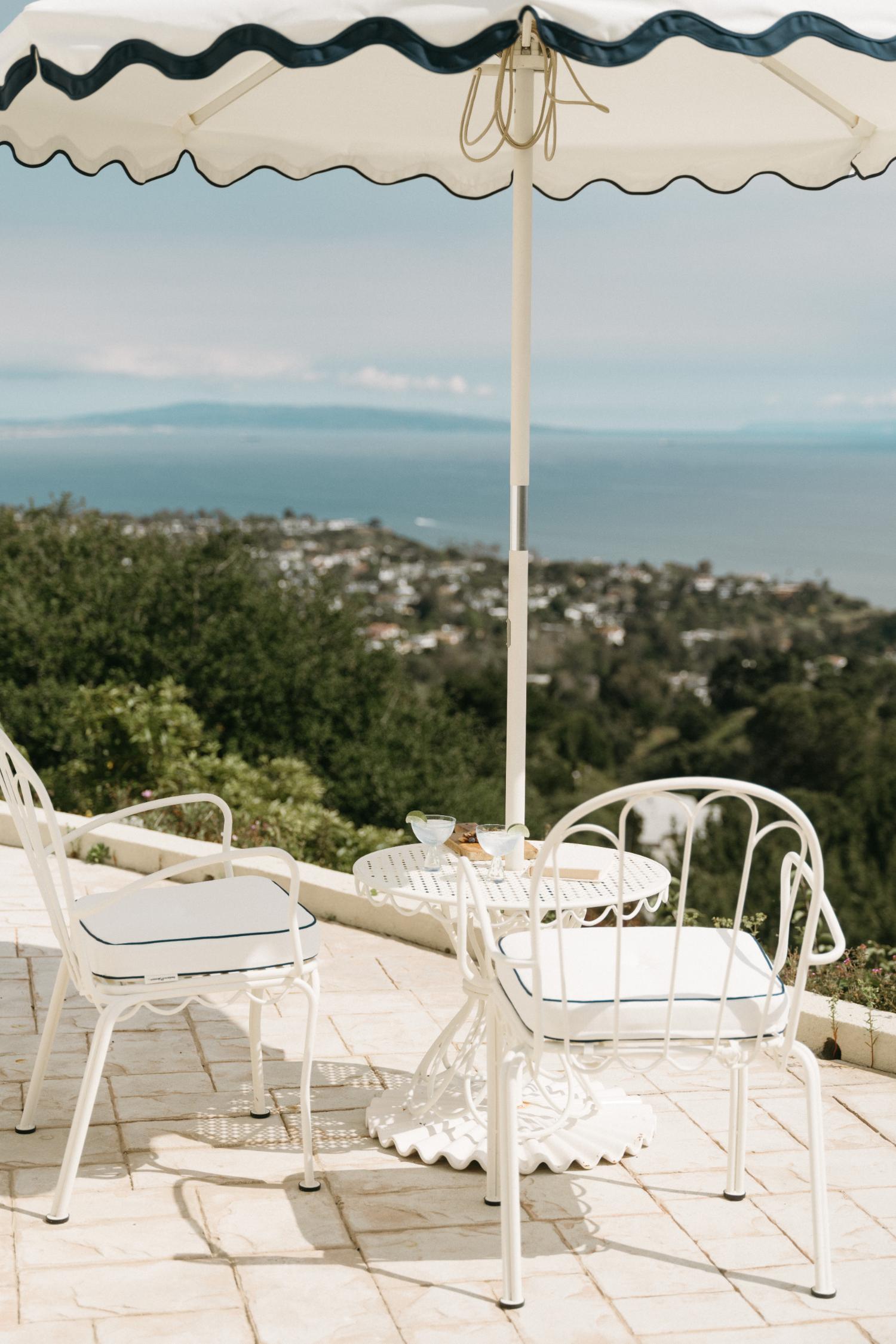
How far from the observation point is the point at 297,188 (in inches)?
1767

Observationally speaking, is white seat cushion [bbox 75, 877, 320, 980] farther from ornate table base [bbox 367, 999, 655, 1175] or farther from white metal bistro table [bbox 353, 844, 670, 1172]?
ornate table base [bbox 367, 999, 655, 1175]

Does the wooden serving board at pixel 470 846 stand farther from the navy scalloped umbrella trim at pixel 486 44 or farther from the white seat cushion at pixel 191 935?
the navy scalloped umbrella trim at pixel 486 44

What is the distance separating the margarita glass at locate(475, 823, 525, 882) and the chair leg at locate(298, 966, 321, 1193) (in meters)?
0.40

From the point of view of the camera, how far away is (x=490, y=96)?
3.55m

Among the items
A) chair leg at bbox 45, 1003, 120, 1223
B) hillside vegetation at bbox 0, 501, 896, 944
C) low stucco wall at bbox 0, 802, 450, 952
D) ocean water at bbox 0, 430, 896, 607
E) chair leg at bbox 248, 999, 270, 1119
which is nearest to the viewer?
chair leg at bbox 45, 1003, 120, 1223

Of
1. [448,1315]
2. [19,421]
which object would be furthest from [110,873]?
[19,421]

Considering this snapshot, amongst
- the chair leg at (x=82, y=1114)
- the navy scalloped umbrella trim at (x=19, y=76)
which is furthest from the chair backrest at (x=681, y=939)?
the navy scalloped umbrella trim at (x=19, y=76)

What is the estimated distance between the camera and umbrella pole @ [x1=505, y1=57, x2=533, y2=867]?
2709 mm

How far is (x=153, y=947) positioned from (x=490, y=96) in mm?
2436

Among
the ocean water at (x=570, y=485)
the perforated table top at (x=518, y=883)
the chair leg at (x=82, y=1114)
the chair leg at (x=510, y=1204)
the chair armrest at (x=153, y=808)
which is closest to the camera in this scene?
the chair leg at (x=510, y=1204)

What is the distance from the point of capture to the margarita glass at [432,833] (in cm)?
271

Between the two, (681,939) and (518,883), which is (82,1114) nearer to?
(518,883)

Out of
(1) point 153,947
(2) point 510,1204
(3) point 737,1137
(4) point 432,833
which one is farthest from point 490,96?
(2) point 510,1204

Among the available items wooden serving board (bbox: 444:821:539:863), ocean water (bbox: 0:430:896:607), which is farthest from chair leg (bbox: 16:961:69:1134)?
ocean water (bbox: 0:430:896:607)
